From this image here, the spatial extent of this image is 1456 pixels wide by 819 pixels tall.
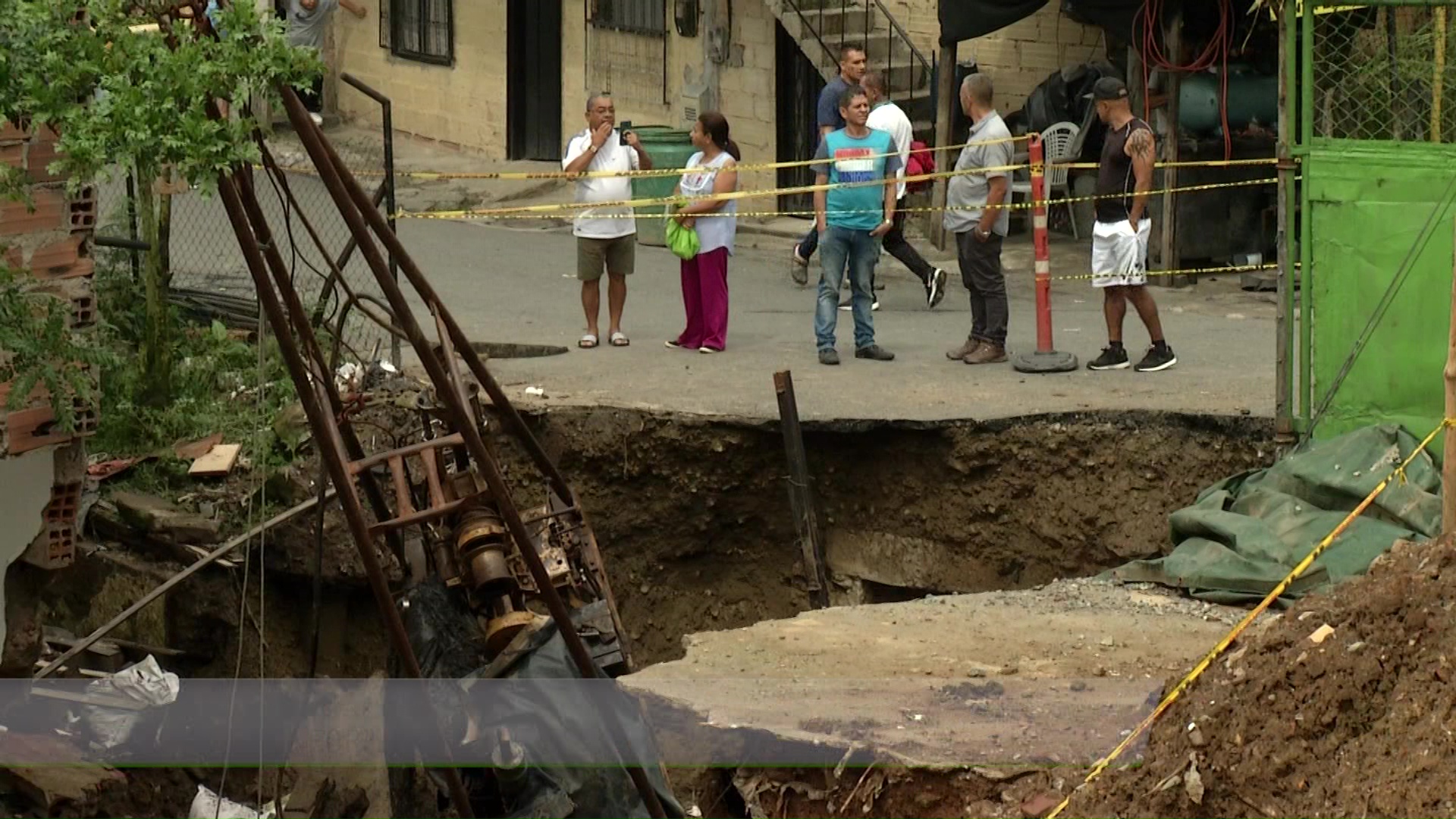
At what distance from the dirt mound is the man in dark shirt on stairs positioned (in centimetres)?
687

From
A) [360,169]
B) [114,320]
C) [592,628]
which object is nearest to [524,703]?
[592,628]

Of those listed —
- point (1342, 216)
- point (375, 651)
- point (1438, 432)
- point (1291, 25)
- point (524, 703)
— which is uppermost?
point (1291, 25)

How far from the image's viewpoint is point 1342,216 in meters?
9.30

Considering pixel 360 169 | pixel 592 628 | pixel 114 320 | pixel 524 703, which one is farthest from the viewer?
pixel 360 169

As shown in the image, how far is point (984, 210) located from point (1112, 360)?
122cm

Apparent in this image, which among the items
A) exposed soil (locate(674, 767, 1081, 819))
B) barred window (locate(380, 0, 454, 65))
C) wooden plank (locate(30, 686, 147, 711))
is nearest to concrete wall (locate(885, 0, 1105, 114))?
barred window (locate(380, 0, 454, 65))

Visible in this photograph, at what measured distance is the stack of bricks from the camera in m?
7.81

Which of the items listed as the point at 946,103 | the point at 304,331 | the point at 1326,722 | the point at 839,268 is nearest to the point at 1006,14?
the point at 946,103

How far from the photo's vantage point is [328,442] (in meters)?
6.82

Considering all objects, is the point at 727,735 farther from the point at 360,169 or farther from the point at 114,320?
the point at 360,169

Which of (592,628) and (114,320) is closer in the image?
(592,628)

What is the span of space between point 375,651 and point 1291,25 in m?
5.83

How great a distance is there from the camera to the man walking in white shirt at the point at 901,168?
522 inches

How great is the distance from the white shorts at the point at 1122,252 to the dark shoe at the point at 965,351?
3.52 feet
